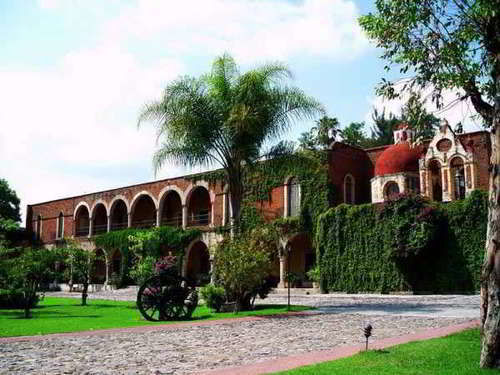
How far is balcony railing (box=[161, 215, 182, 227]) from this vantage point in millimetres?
38688

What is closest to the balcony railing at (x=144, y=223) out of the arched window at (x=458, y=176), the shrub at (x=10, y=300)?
the shrub at (x=10, y=300)

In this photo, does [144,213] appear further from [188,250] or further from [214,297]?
[214,297]

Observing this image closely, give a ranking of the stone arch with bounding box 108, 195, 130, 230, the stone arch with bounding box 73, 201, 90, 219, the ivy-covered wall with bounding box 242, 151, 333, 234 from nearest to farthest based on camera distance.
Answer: the ivy-covered wall with bounding box 242, 151, 333, 234
the stone arch with bounding box 108, 195, 130, 230
the stone arch with bounding box 73, 201, 90, 219

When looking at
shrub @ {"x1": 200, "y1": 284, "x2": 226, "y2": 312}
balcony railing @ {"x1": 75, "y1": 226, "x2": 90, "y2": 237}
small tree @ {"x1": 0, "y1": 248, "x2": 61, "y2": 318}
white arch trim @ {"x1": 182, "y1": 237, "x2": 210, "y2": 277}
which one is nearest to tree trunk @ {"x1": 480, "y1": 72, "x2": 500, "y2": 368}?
shrub @ {"x1": 200, "y1": 284, "x2": 226, "y2": 312}

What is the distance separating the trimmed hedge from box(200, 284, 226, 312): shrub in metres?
9.60

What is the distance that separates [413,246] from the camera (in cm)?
2206

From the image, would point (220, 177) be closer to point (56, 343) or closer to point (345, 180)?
point (56, 343)

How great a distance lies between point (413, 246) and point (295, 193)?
836 cm

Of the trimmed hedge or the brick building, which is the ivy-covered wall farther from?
the trimmed hedge

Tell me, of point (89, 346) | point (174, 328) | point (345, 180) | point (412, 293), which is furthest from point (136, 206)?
point (89, 346)

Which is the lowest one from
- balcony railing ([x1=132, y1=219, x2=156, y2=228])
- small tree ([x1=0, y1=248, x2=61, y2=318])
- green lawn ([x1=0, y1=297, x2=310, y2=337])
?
green lawn ([x1=0, y1=297, x2=310, y2=337])

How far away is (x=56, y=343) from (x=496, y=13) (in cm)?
824

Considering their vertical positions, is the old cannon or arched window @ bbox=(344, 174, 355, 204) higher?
arched window @ bbox=(344, 174, 355, 204)

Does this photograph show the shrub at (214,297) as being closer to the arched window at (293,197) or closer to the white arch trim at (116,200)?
the arched window at (293,197)
